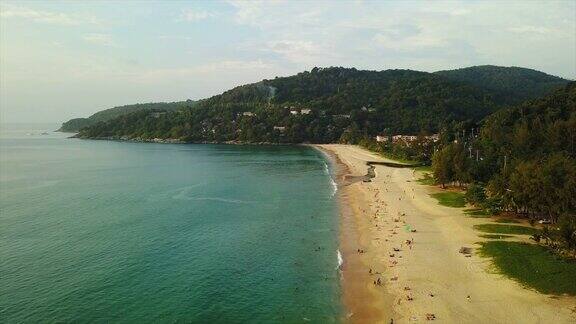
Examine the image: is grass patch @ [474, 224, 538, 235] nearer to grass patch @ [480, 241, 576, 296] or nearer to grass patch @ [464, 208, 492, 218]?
grass patch @ [480, 241, 576, 296]

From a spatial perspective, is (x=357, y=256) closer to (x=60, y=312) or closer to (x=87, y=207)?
(x=60, y=312)

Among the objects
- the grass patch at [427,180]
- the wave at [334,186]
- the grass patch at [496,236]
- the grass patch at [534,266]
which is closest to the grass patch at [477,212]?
the grass patch at [496,236]

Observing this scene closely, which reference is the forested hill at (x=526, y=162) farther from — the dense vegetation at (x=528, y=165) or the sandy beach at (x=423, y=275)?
the sandy beach at (x=423, y=275)

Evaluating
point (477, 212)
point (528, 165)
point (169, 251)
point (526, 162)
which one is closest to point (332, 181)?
point (477, 212)

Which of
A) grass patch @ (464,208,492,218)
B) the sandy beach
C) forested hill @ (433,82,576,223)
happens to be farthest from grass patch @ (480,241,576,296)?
grass patch @ (464,208,492,218)

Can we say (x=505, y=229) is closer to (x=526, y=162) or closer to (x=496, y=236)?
(x=496, y=236)
